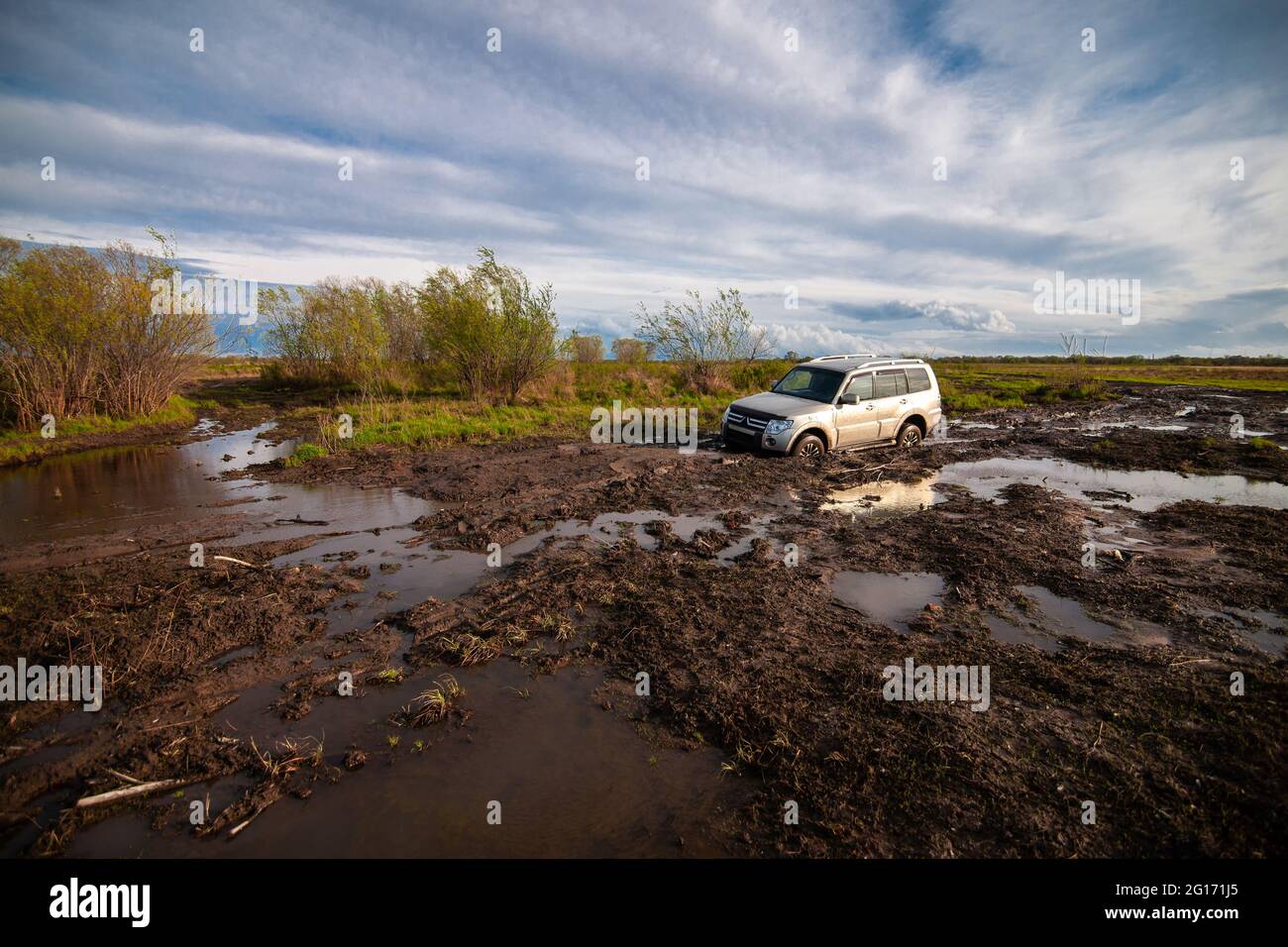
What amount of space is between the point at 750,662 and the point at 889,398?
33.5 feet

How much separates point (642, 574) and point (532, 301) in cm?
1743

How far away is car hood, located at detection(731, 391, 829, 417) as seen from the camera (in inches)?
460

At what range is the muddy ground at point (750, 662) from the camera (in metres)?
2.95

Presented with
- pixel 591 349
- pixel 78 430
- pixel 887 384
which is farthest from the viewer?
pixel 591 349

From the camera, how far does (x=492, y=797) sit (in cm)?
312

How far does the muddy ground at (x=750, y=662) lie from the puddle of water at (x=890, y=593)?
0.03 meters

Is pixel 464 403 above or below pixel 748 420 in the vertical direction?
above

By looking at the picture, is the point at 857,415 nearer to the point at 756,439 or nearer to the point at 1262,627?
the point at 756,439

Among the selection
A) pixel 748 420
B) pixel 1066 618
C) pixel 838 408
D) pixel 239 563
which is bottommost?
pixel 1066 618

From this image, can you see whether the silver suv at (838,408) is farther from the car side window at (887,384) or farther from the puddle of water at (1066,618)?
the puddle of water at (1066,618)

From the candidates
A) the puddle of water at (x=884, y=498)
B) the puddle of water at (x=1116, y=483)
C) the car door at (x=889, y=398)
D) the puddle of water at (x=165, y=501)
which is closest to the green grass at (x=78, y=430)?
the puddle of water at (x=165, y=501)

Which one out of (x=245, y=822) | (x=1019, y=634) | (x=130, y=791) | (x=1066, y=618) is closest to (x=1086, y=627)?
(x=1066, y=618)

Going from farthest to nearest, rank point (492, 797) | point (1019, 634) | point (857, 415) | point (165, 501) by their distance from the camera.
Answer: point (857, 415) < point (165, 501) < point (1019, 634) < point (492, 797)
